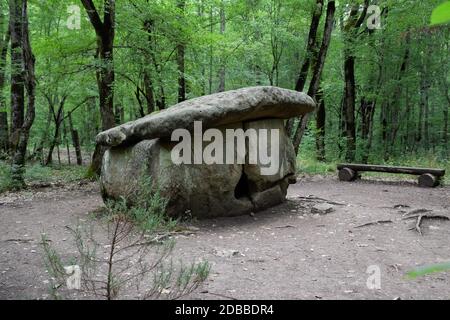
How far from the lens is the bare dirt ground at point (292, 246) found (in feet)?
12.0

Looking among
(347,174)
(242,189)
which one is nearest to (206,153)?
(242,189)

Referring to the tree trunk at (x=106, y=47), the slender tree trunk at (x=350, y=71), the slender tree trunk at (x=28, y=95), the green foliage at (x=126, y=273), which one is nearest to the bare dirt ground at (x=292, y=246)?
the green foliage at (x=126, y=273)

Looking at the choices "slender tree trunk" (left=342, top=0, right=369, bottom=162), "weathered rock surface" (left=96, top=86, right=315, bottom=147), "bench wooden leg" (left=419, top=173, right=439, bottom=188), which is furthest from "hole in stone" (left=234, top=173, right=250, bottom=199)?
"slender tree trunk" (left=342, top=0, right=369, bottom=162)

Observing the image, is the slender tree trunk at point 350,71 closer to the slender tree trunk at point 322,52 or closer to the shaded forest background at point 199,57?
the shaded forest background at point 199,57

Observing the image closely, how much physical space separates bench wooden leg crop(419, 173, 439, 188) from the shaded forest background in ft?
11.7

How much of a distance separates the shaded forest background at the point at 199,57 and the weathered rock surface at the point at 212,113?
354 centimetres

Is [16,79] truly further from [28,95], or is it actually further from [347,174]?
[347,174]

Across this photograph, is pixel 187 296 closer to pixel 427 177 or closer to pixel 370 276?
pixel 370 276

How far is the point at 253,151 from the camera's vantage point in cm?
691

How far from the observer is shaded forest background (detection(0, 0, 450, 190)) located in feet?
33.7

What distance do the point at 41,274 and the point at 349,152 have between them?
12.2m

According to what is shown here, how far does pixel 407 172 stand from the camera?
400 inches

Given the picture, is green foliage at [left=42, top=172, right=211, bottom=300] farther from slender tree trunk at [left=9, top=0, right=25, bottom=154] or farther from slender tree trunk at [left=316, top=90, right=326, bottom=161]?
slender tree trunk at [left=316, top=90, right=326, bottom=161]

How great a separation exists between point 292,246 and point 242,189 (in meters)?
2.36
